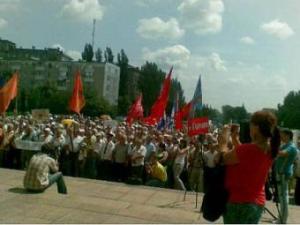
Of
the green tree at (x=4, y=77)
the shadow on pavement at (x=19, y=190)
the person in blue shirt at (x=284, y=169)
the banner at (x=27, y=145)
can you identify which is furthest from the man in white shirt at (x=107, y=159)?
the green tree at (x=4, y=77)

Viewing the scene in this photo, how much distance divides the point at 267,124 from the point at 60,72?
5280 inches

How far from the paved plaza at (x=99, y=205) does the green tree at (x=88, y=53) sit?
117 m

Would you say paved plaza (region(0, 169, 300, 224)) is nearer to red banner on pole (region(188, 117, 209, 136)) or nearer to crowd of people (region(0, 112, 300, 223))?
crowd of people (region(0, 112, 300, 223))

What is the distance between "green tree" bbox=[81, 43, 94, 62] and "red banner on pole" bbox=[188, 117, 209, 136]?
117 meters

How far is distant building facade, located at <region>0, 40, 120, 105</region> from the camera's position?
5000 inches

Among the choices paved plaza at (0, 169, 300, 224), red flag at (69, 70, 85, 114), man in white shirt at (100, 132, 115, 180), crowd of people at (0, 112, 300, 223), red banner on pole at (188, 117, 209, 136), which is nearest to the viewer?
paved plaza at (0, 169, 300, 224)

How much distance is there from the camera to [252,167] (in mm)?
4340

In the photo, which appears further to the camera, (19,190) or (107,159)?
(107,159)

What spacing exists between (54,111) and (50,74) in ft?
172

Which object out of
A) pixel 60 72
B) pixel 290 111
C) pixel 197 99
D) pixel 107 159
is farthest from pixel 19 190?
pixel 60 72

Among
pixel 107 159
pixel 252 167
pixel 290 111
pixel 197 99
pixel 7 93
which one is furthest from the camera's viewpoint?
pixel 290 111

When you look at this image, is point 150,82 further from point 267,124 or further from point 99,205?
point 267,124

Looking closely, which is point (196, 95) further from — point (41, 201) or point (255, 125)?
point (255, 125)

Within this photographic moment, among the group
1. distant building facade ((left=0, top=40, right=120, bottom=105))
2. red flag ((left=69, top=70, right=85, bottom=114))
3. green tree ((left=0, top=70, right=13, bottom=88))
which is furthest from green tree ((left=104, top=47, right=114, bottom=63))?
red flag ((left=69, top=70, right=85, bottom=114))
